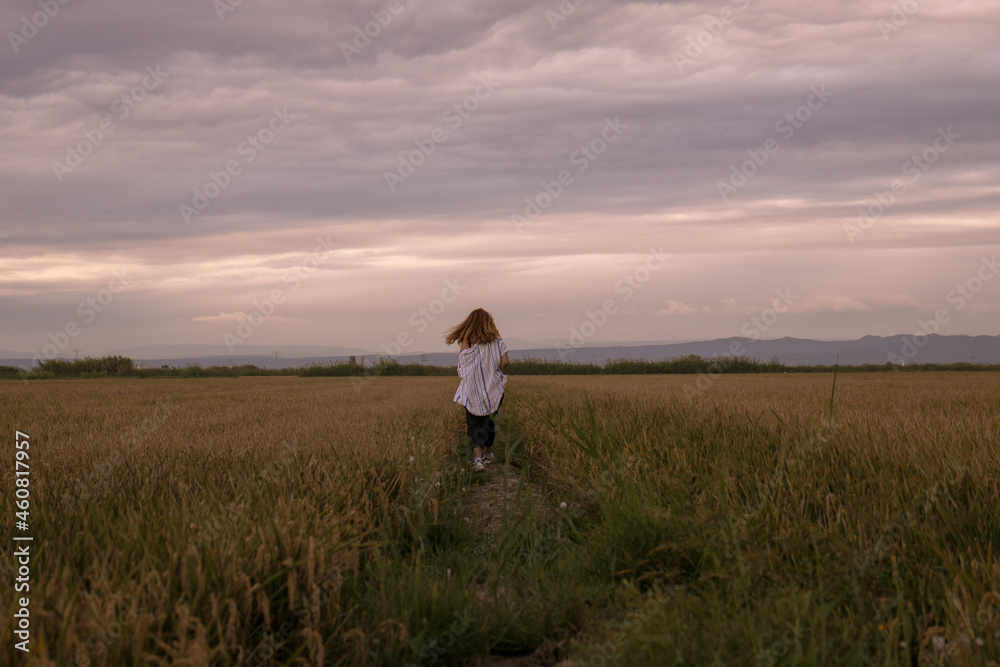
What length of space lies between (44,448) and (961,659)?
23.2 feet

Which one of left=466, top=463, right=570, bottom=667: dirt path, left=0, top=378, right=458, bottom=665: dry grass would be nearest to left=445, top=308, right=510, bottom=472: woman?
left=466, top=463, right=570, bottom=667: dirt path

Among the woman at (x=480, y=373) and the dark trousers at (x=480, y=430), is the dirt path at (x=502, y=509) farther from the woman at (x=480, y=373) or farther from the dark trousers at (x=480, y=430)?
the woman at (x=480, y=373)

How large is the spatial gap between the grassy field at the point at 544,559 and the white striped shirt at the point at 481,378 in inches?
104

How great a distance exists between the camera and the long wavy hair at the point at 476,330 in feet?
25.1

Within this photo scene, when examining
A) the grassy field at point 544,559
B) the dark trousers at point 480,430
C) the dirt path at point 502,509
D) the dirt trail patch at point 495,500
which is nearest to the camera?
the grassy field at point 544,559

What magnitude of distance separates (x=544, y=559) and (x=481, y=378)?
436 centimetres

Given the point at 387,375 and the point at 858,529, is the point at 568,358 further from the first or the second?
the point at 858,529

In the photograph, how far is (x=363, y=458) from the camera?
4191mm

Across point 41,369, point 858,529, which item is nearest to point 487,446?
point 858,529

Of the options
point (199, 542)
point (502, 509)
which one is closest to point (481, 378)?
point (502, 509)

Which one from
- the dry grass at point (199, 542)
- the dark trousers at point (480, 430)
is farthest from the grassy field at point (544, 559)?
the dark trousers at point (480, 430)

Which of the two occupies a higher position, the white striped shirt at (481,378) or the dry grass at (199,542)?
the white striped shirt at (481,378)

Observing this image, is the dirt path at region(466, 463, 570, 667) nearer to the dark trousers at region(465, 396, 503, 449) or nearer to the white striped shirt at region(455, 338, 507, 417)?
the dark trousers at region(465, 396, 503, 449)

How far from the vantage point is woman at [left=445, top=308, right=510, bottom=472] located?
724cm
